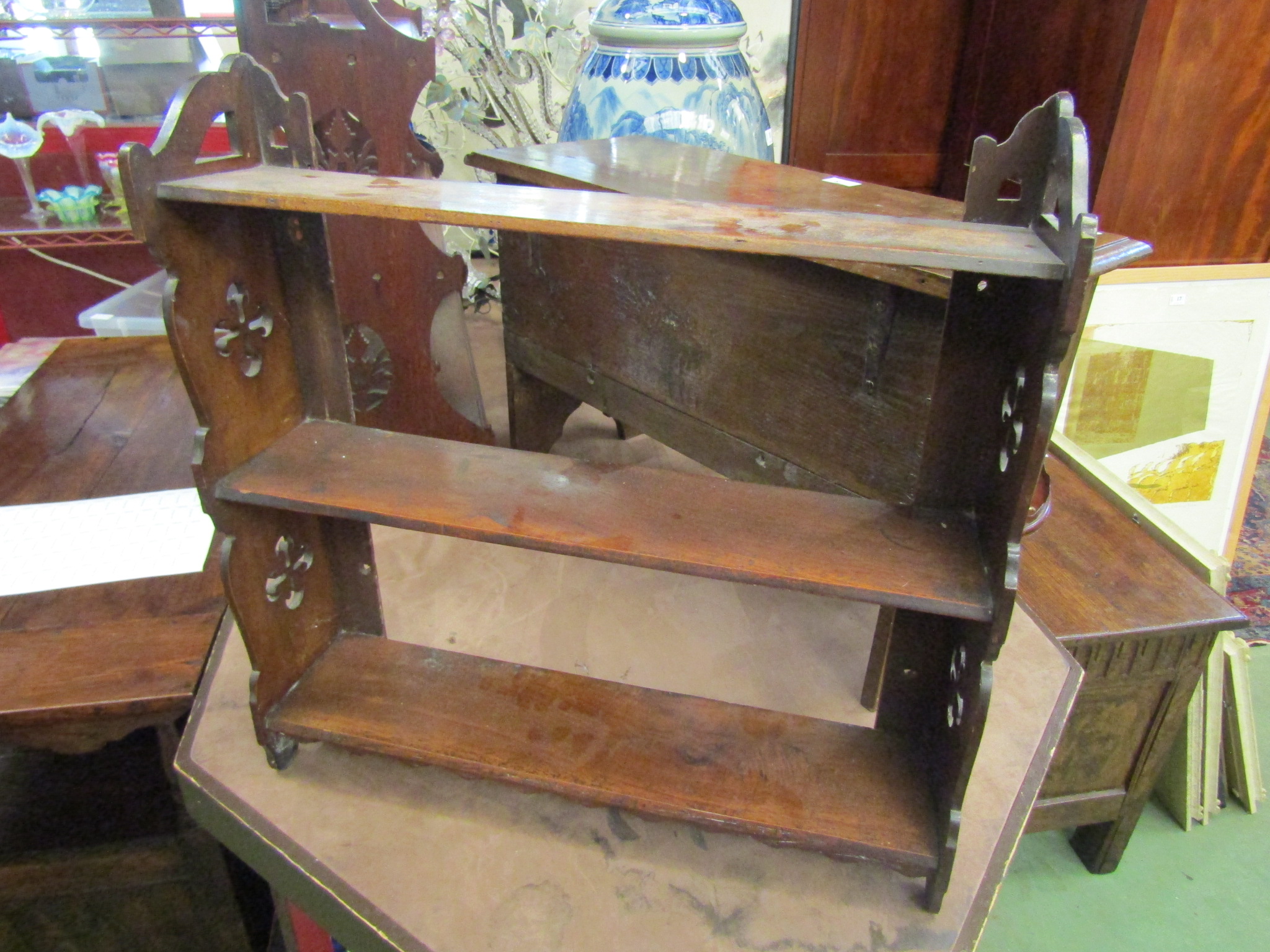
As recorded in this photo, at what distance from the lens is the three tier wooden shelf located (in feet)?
2.27

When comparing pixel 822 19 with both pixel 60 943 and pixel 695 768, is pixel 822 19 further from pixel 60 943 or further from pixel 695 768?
pixel 60 943

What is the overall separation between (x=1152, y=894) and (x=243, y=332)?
1.72m

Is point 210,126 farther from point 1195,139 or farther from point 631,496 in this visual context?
point 1195,139

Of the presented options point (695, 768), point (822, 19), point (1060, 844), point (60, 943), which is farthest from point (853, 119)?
point (60, 943)

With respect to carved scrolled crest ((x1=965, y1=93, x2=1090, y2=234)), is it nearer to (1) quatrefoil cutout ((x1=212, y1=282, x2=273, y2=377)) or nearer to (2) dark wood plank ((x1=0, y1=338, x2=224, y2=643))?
(1) quatrefoil cutout ((x1=212, y1=282, x2=273, y2=377))

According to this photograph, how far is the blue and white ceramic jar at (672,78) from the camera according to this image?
5.21 ft

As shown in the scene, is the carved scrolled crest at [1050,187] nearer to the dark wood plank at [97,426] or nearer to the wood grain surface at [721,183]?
the wood grain surface at [721,183]

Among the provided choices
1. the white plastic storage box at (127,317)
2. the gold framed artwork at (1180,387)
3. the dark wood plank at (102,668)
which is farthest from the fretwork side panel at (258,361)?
the gold framed artwork at (1180,387)

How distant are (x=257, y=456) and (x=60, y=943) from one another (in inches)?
37.0

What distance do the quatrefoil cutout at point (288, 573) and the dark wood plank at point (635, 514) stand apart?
0.39 feet

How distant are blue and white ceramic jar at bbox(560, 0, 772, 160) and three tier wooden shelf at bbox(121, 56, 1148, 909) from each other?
2.44ft

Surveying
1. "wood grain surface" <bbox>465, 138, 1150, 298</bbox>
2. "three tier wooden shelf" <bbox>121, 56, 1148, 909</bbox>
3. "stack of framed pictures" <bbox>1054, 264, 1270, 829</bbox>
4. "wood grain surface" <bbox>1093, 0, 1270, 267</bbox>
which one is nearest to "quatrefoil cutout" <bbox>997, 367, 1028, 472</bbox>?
"three tier wooden shelf" <bbox>121, 56, 1148, 909</bbox>

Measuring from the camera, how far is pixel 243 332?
34.6 inches

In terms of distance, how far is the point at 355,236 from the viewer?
129 cm
